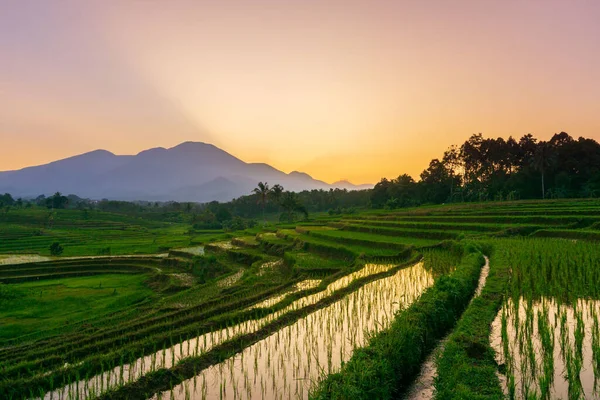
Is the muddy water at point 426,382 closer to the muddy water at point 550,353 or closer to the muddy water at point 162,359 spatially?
the muddy water at point 550,353

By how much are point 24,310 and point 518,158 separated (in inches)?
2750

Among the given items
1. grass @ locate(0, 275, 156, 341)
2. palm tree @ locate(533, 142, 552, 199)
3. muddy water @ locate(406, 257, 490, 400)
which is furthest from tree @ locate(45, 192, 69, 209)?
muddy water @ locate(406, 257, 490, 400)

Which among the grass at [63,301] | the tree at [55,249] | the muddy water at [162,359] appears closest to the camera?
the muddy water at [162,359]

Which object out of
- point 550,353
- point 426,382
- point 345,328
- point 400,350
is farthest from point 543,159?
point 400,350

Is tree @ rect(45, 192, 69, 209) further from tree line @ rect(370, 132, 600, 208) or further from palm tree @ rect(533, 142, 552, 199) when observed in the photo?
palm tree @ rect(533, 142, 552, 199)

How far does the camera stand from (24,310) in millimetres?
17625

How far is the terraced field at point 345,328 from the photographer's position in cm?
621

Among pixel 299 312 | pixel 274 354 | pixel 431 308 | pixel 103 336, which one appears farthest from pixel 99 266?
pixel 431 308

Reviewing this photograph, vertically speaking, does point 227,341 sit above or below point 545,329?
below

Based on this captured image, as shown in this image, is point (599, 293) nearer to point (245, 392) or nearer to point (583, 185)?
point (245, 392)

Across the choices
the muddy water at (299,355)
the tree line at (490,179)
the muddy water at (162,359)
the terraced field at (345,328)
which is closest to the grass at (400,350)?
the terraced field at (345,328)

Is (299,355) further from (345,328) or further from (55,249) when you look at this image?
(55,249)

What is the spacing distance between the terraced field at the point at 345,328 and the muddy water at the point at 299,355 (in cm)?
5

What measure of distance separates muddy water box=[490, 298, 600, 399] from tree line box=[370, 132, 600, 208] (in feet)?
151
